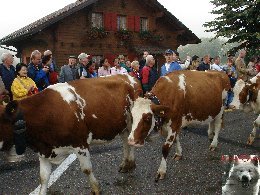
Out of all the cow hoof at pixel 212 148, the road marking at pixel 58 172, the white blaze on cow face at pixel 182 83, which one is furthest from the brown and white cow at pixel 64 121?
the cow hoof at pixel 212 148

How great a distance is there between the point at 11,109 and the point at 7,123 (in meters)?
0.20

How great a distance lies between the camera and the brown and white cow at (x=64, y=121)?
451 centimetres

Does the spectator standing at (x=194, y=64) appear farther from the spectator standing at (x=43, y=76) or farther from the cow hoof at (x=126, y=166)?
the cow hoof at (x=126, y=166)

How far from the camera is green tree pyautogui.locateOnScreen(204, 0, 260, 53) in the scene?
19.4 metres

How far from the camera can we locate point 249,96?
8.22m

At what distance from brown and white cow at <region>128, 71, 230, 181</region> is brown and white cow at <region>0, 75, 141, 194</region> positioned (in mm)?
483

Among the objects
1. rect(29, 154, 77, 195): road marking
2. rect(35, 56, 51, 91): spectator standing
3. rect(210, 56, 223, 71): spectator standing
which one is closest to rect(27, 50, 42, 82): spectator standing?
rect(35, 56, 51, 91): spectator standing

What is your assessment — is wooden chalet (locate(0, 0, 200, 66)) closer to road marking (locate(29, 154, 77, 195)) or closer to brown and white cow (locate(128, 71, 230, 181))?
road marking (locate(29, 154, 77, 195))

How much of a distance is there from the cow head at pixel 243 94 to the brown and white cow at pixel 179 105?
305 millimetres

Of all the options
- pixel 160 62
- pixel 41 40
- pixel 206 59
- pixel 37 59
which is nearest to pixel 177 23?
pixel 160 62

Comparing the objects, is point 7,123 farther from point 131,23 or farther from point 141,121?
point 131,23

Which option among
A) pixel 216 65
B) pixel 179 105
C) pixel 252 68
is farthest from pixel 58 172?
pixel 252 68

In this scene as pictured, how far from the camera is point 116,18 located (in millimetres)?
24984

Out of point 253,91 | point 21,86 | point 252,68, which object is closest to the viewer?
point 21,86
